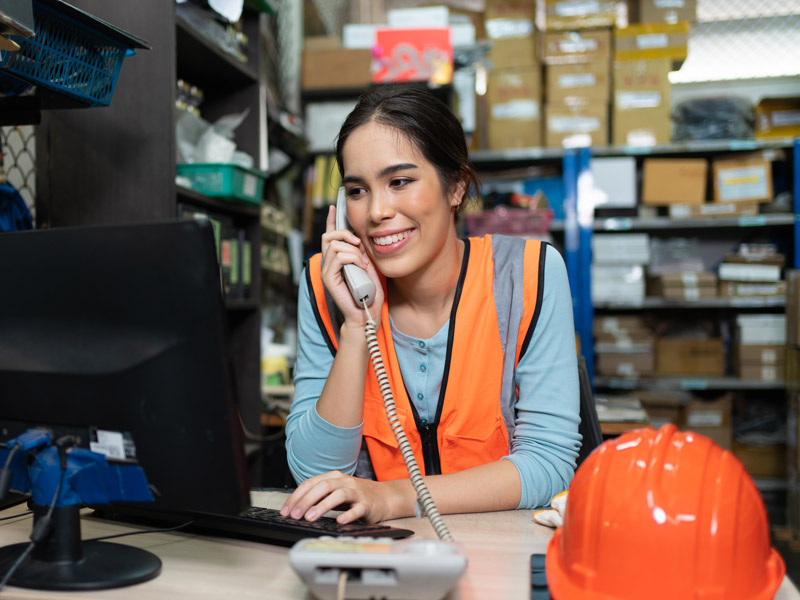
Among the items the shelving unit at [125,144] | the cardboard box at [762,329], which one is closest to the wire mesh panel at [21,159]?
the shelving unit at [125,144]

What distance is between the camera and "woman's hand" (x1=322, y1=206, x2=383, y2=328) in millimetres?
1262

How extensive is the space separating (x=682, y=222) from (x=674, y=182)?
0.23 metres

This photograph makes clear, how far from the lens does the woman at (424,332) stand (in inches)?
47.8

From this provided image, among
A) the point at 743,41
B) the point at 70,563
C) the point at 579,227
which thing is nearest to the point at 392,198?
the point at 70,563

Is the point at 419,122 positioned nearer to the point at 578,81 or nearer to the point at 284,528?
the point at 284,528

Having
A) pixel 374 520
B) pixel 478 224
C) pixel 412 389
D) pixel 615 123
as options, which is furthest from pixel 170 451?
pixel 615 123

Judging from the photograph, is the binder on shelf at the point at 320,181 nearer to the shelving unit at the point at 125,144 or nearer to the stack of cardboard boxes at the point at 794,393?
the shelving unit at the point at 125,144

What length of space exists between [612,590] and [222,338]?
1.42 feet

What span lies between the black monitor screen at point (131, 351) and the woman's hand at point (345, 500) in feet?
0.82

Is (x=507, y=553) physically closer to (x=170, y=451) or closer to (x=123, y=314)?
(x=170, y=451)

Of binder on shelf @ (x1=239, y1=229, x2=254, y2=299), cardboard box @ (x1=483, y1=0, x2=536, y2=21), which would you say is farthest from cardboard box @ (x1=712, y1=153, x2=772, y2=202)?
binder on shelf @ (x1=239, y1=229, x2=254, y2=299)

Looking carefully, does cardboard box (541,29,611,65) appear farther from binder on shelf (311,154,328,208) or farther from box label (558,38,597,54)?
binder on shelf (311,154,328,208)

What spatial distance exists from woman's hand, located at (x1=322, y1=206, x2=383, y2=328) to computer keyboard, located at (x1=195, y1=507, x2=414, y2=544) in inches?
17.0

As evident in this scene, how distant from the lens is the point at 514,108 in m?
4.04
